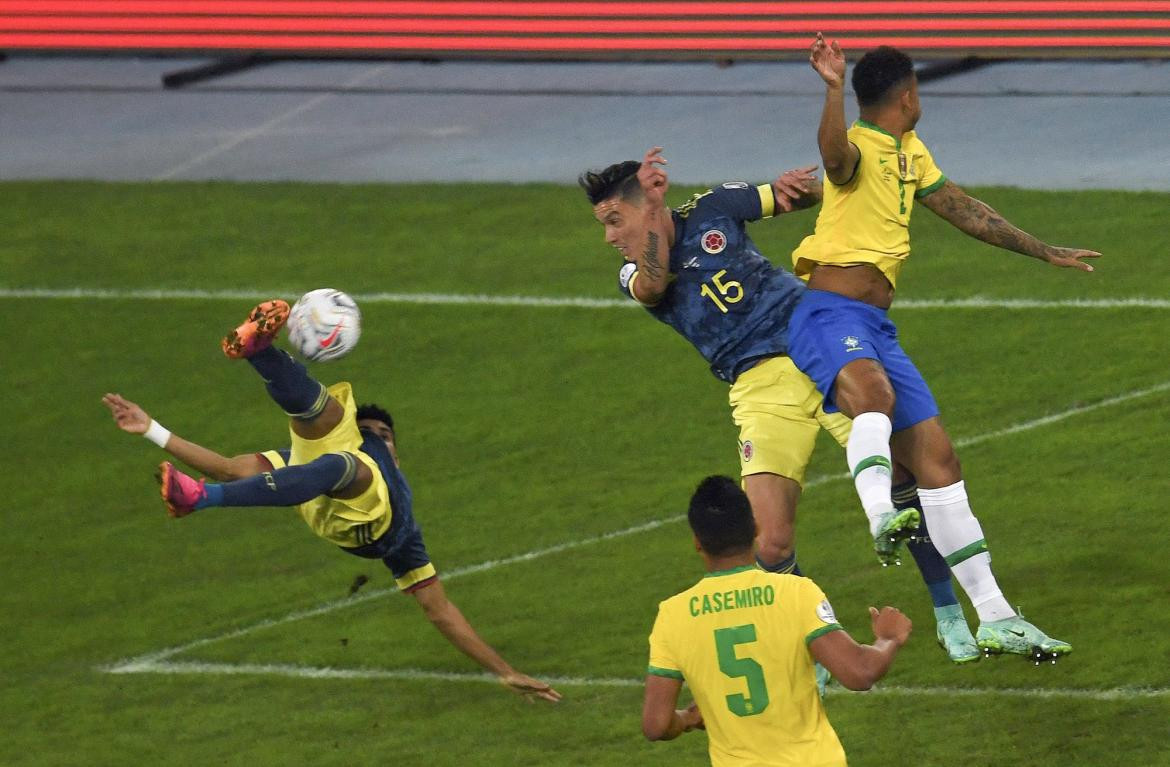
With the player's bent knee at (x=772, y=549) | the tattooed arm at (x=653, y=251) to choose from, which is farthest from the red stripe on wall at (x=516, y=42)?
the player's bent knee at (x=772, y=549)

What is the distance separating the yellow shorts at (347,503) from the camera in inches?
432

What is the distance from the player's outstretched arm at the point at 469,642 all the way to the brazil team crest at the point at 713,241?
2551mm

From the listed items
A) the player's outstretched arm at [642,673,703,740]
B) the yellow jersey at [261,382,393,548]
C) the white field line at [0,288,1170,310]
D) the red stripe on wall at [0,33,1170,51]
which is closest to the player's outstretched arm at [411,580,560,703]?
the yellow jersey at [261,382,393,548]

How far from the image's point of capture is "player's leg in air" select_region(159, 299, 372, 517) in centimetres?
1006

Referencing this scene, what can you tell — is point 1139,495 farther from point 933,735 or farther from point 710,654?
point 710,654

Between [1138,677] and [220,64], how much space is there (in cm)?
1712

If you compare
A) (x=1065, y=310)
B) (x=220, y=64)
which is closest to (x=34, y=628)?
(x=1065, y=310)

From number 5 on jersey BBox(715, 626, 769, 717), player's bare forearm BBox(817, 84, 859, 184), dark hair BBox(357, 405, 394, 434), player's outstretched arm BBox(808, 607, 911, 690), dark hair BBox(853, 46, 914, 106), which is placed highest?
dark hair BBox(853, 46, 914, 106)

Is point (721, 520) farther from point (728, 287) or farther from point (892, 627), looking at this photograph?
point (728, 287)

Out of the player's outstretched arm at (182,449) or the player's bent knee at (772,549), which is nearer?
the player's bent knee at (772,549)

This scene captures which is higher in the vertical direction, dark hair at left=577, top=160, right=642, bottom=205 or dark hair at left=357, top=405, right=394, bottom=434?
dark hair at left=577, top=160, right=642, bottom=205

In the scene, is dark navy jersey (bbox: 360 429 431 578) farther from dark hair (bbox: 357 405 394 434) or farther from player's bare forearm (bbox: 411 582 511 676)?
player's bare forearm (bbox: 411 582 511 676)

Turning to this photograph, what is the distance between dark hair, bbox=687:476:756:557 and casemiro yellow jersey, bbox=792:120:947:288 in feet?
9.26

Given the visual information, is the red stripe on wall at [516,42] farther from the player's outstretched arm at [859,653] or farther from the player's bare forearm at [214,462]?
the player's outstretched arm at [859,653]
